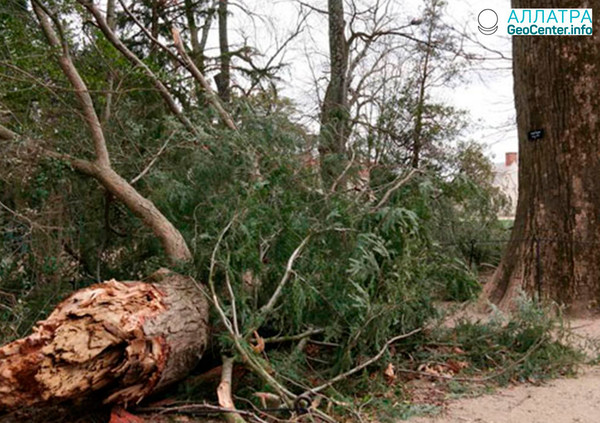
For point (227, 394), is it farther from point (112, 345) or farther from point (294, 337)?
point (294, 337)

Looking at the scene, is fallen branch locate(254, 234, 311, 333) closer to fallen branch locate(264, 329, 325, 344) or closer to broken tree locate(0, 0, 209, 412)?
fallen branch locate(264, 329, 325, 344)

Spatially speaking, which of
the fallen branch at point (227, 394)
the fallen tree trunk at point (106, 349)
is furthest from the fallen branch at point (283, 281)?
the fallen tree trunk at point (106, 349)

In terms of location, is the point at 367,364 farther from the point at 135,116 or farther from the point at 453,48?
the point at 453,48

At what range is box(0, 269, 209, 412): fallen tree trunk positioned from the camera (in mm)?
2736

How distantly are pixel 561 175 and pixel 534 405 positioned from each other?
3.35 m

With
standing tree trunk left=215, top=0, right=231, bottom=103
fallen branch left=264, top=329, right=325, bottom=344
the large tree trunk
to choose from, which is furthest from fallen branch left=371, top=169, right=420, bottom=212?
standing tree trunk left=215, top=0, right=231, bottom=103

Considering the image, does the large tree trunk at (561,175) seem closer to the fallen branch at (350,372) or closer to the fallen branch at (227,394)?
the fallen branch at (350,372)

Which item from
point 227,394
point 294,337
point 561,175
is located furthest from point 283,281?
point 561,175

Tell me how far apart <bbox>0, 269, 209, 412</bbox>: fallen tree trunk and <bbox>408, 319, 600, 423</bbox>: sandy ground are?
5.16 feet

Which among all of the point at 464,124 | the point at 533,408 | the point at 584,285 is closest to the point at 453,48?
the point at 464,124

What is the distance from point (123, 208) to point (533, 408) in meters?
3.89

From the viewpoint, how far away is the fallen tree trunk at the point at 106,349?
2.74 metres

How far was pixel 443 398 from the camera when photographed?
3.51m

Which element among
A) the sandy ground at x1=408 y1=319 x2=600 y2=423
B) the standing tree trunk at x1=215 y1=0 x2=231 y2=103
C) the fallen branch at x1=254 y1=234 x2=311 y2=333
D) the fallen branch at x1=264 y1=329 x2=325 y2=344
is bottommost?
the sandy ground at x1=408 y1=319 x2=600 y2=423
